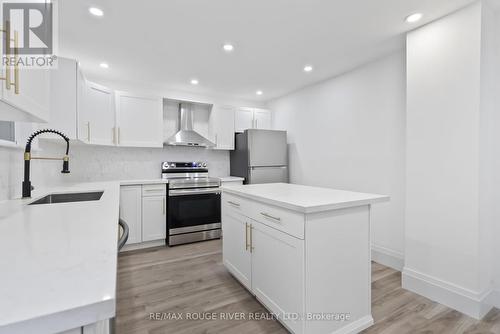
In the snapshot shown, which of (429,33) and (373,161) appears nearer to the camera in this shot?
(429,33)

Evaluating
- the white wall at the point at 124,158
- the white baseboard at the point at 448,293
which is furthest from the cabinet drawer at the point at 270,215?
the white wall at the point at 124,158

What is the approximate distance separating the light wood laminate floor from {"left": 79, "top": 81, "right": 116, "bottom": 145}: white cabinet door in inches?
65.4

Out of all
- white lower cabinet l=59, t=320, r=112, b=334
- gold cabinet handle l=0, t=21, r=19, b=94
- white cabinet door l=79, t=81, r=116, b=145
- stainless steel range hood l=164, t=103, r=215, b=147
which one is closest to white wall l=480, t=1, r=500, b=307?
white lower cabinet l=59, t=320, r=112, b=334

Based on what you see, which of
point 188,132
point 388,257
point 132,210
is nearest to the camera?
point 388,257

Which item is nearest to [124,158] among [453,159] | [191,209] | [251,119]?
[191,209]

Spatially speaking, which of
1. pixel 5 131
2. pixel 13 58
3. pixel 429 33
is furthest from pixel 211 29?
pixel 429 33

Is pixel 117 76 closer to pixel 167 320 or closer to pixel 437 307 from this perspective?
pixel 167 320

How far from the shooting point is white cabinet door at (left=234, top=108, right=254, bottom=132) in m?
4.33

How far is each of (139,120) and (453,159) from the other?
376cm

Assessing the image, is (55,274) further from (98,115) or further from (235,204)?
(98,115)

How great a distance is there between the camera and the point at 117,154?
359 centimetres

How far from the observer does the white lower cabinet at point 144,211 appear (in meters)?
3.13

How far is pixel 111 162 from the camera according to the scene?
11.6 ft

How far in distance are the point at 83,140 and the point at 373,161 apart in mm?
3473
